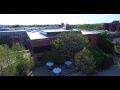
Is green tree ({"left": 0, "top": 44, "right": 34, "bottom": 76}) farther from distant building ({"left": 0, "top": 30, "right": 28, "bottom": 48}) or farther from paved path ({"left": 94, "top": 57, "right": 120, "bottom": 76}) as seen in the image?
distant building ({"left": 0, "top": 30, "right": 28, "bottom": 48})

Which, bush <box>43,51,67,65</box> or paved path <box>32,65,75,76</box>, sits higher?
bush <box>43,51,67,65</box>

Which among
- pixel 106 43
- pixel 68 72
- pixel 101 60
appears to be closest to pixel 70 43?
pixel 68 72

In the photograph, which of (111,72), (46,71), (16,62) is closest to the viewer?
(16,62)

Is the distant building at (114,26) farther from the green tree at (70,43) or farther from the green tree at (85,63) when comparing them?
the green tree at (85,63)

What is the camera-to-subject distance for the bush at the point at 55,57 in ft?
46.9

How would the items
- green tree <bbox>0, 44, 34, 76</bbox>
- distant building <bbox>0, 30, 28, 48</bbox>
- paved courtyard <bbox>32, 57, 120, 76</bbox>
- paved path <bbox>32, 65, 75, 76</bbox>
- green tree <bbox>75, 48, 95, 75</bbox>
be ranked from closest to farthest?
green tree <bbox>0, 44, 34, 76</bbox> < green tree <bbox>75, 48, 95, 75</bbox> < paved courtyard <bbox>32, 57, 120, 76</bbox> < paved path <bbox>32, 65, 75, 76</bbox> < distant building <bbox>0, 30, 28, 48</bbox>

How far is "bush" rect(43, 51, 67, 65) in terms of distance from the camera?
14.3 metres

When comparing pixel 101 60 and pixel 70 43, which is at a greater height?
pixel 70 43

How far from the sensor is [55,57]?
14.4 metres

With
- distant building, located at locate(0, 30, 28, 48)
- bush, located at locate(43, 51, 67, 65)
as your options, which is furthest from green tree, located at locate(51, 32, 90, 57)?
distant building, located at locate(0, 30, 28, 48)

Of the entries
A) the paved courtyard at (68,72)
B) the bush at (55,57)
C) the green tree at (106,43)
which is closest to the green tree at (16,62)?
the paved courtyard at (68,72)

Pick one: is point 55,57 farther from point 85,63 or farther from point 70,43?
point 85,63

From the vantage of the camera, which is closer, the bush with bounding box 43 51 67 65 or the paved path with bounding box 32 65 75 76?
the paved path with bounding box 32 65 75 76
